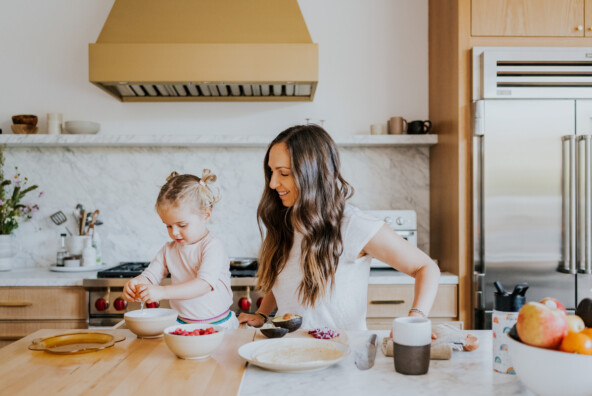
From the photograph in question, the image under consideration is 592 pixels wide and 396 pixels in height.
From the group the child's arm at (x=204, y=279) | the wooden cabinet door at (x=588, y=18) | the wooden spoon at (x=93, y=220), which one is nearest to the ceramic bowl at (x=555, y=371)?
the child's arm at (x=204, y=279)

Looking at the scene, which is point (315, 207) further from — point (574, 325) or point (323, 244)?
point (574, 325)

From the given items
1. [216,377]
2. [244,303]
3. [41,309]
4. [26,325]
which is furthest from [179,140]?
[216,377]

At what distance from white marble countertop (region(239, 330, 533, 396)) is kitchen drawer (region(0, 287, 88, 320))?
192cm

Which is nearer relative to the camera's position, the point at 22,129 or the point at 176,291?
the point at 176,291

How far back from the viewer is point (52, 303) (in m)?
2.80

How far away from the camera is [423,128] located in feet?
10.9

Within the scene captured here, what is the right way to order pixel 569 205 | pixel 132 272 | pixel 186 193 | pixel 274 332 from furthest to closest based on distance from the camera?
pixel 132 272, pixel 569 205, pixel 186 193, pixel 274 332

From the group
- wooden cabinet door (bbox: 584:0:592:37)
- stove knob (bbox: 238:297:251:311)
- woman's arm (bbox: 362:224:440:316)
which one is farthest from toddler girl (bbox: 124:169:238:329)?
wooden cabinet door (bbox: 584:0:592:37)

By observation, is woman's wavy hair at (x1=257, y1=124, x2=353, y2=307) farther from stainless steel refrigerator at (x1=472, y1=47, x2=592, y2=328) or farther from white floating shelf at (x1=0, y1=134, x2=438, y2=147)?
white floating shelf at (x1=0, y1=134, x2=438, y2=147)

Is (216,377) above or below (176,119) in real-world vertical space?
below

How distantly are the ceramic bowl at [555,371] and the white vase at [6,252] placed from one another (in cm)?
310

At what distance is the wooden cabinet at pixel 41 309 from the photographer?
2799 millimetres

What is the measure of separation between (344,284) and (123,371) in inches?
33.1

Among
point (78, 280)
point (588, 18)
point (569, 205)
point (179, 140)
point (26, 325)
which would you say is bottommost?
point (26, 325)
